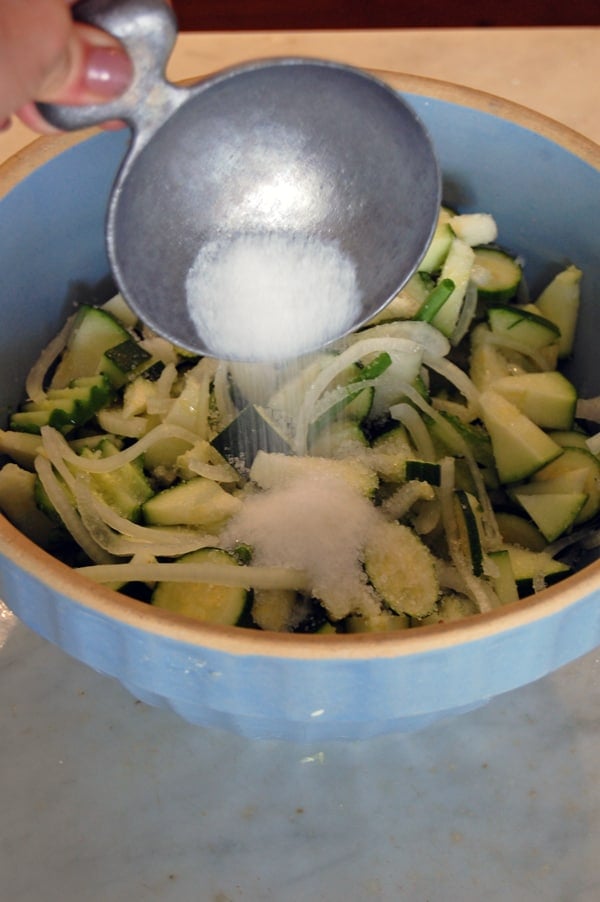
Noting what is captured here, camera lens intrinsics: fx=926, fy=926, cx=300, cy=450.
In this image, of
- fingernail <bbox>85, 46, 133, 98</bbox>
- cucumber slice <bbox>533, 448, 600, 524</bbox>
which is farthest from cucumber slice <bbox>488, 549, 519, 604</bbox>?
fingernail <bbox>85, 46, 133, 98</bbox>

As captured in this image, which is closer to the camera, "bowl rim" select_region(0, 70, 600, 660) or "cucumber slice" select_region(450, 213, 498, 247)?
"bowl rim" select_region(0, 70, 600, 660)

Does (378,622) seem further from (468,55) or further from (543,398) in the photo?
(468,55)

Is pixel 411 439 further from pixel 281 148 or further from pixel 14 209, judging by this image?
pixel 14 209

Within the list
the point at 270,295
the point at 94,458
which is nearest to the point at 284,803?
the point at 94,458

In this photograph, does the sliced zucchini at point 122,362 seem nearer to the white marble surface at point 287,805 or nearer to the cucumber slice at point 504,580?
the white marble surface at point 287,805

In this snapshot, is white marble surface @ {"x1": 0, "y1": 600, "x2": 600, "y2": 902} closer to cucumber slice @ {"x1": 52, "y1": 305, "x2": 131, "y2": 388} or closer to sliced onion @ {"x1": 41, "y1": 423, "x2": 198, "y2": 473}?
sliced onion @ {"x1": 41, "y1": 423, "x2": 198, "y2": 473}

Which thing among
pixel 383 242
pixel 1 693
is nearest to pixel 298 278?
pixel 383 242

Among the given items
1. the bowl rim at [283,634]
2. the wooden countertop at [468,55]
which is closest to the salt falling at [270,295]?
the bowl rim at [283,634]
